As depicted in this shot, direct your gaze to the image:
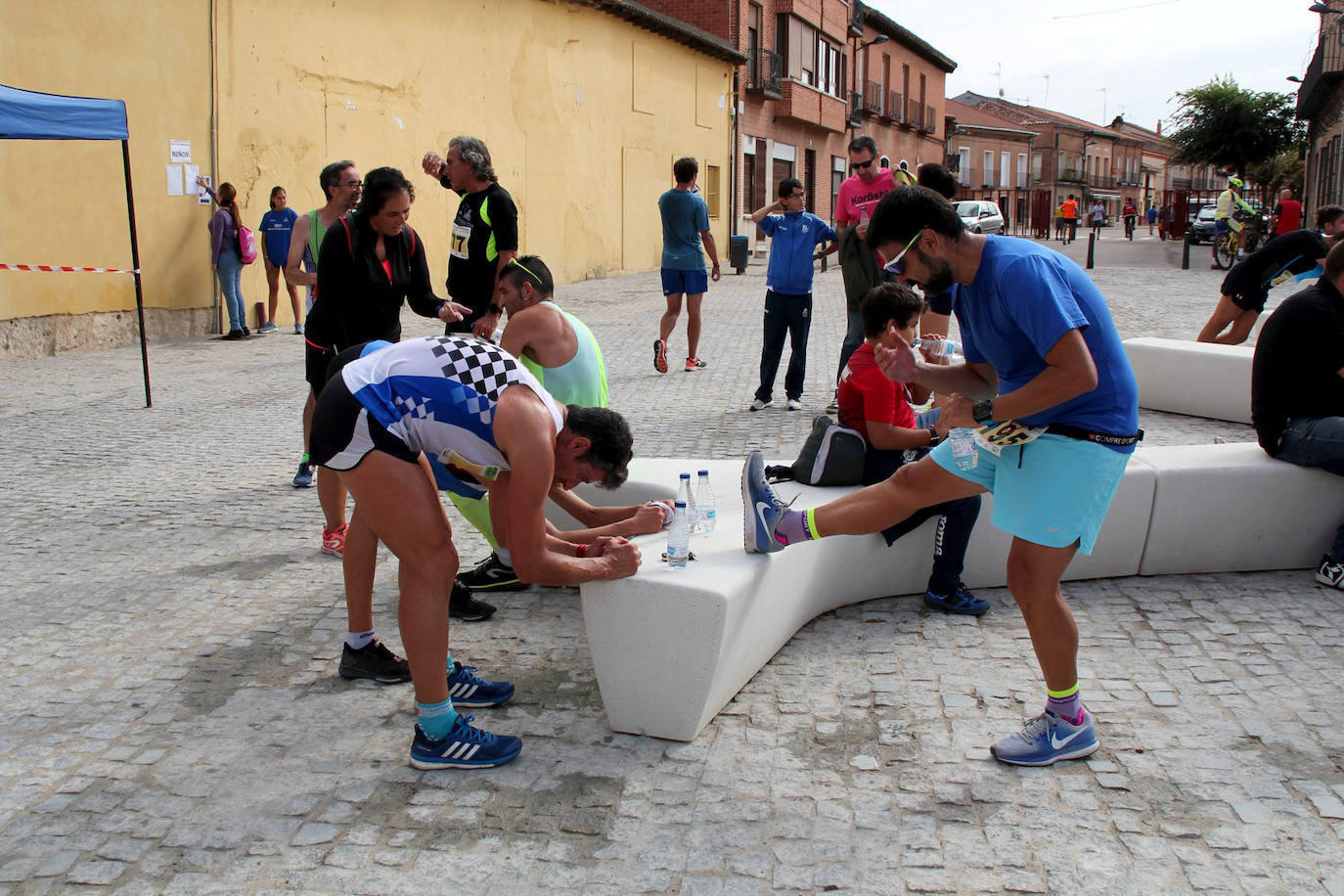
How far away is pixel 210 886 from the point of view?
2752mm

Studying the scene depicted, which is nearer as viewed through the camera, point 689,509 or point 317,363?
point 689,509

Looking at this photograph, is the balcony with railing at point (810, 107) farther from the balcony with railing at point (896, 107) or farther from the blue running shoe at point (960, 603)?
the blue running shoe at point (960, 603)

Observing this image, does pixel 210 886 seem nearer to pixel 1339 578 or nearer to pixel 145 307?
pixel 1339 578

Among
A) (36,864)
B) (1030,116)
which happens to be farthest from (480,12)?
(1030,116)

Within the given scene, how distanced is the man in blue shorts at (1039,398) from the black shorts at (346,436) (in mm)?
1427

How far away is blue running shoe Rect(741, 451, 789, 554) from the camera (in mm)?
3805

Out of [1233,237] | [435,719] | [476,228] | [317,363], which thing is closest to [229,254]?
[476,228]

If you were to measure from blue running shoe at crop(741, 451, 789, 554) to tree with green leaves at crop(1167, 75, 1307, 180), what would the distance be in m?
48.2

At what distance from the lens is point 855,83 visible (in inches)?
1738

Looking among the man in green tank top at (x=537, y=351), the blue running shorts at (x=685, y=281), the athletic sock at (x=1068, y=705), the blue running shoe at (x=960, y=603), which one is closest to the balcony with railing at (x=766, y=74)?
the blue running shorts at (x=685, y=281)

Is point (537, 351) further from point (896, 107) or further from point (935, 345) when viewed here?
point (896, 107)

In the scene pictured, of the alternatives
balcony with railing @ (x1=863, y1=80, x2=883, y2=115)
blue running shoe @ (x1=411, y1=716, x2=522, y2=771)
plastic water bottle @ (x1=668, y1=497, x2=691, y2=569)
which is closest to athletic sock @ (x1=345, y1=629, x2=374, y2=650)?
blue running shoe @ (x1=411, y1=716, x2=522, y2=771)

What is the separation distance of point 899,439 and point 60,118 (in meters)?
7.12

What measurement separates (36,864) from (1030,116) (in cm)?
8371
